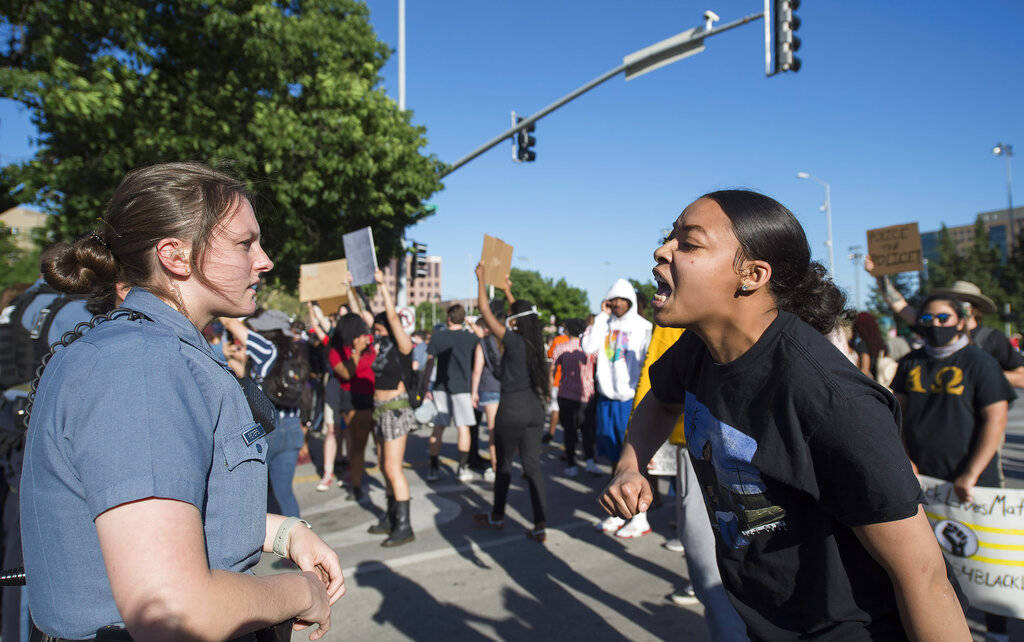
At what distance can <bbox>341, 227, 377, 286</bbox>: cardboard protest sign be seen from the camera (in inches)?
246

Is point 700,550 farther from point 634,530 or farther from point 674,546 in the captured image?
point 634,530

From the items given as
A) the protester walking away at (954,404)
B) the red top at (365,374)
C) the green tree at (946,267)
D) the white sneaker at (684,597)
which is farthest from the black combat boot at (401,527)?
the green tree at (946,267)

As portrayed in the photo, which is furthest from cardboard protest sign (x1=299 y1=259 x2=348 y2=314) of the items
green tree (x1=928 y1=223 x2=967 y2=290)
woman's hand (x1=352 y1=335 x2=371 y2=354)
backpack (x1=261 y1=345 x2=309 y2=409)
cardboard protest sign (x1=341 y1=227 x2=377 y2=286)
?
green tree (x1=928 y1=223 x2=967 y2=290)

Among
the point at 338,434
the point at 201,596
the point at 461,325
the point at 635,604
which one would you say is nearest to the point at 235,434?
the point at 201,596

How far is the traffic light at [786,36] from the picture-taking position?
8172 mm

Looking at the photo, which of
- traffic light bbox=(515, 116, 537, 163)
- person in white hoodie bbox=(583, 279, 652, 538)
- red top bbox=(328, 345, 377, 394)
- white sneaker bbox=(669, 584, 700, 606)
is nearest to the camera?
white sneaker bbox=(669, 584, 700, 606)

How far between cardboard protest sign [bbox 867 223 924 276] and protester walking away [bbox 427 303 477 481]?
15.9ft

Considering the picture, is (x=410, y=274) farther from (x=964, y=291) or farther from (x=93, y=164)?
(x=964, y=291)

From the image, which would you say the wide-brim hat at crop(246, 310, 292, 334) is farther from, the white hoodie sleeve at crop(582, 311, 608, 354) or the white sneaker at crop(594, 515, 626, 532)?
the white sneaker at crop(594, 515, 626, 532)

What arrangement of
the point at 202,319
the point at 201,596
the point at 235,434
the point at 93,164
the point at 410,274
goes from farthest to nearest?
the point at 410,274 < the point at 93,164 < the point at 202,319 < the point at 235,434 < the point at 201,596

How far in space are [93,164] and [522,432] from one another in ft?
31.3

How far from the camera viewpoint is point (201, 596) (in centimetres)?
108

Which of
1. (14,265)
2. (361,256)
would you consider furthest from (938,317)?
(14,265)

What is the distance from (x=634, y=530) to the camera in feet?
18.6
